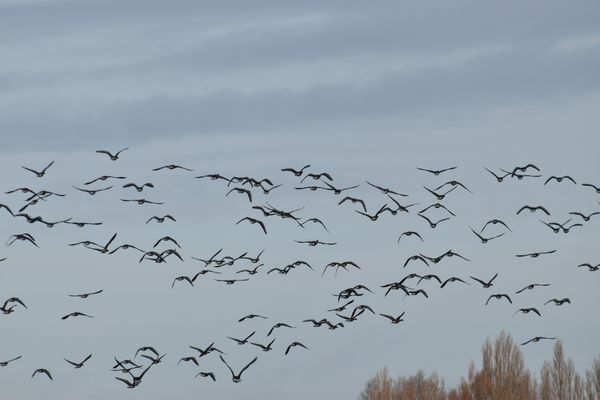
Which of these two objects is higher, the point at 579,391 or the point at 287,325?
the point at 579,391

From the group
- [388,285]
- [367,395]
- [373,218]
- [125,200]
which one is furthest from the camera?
[367,395]

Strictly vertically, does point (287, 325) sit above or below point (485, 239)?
below

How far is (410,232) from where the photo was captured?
4697 cm

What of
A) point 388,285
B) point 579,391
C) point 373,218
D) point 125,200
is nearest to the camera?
point 125,200

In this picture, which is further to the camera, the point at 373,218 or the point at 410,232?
the point at 410,232

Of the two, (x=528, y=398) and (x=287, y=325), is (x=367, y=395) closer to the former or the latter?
(x=528, y=398)

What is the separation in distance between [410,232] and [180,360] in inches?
430

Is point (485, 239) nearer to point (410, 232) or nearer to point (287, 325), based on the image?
point (410, 232)

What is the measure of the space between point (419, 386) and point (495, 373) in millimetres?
11764

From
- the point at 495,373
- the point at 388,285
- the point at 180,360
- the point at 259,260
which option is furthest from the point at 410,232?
the point at 495,373

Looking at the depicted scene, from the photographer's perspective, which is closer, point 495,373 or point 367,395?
point 495,373

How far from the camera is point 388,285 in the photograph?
46.2m

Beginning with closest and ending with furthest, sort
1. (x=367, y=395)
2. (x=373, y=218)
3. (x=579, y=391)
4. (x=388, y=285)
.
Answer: (x=373, y=218), (x=388, y=285), (x=579, y=391), (x=367, y=395)

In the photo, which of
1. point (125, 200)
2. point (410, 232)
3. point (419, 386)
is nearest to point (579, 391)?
point (419, 386)
